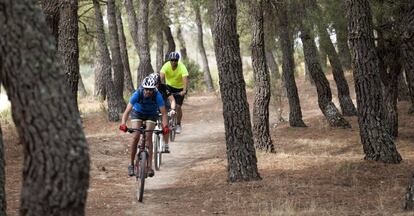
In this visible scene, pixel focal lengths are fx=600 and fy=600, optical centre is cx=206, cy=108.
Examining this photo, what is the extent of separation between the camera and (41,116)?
179 inches

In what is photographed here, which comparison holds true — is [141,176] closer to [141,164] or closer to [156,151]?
[141,164]

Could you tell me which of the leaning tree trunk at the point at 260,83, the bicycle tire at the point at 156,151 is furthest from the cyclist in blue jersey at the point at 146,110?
the leaning tree trunk at the point at 260,83

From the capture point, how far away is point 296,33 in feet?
68.5

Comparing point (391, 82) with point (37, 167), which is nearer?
point (37, 167)

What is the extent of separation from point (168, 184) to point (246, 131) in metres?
2.12

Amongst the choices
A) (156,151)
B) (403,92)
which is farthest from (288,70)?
(156,151)

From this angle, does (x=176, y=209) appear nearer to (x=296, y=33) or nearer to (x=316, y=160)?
(x=316, y=160)

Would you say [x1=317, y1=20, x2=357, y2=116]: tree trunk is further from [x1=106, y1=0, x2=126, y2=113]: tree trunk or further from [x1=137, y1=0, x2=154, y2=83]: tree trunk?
[x1=106, y1=0, x2=126, y2=113]: tree trunk

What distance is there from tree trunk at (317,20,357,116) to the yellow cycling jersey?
4.12 meters

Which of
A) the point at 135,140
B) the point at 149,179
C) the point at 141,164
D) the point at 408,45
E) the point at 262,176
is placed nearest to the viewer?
the point at 141,164

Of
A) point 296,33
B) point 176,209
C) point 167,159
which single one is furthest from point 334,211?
point 296,33

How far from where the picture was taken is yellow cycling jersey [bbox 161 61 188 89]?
47.1 ft

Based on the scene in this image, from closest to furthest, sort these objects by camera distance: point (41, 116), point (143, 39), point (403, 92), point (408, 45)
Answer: point (41, 116) → point (408, 45) → point (143, 39) → point (403, 92)

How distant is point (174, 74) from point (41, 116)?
9.90 metres
